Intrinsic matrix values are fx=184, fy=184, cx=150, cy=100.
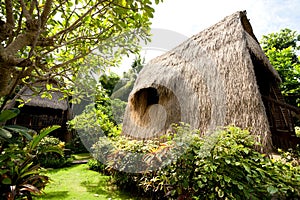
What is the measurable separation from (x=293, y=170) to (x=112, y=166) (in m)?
3.62

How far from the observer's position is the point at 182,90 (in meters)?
4.67

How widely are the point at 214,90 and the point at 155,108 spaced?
209cm

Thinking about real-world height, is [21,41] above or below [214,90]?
below

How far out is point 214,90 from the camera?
4.00m

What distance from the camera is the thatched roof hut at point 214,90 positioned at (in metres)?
3.46

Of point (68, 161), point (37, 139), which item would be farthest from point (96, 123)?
point (37, 139)

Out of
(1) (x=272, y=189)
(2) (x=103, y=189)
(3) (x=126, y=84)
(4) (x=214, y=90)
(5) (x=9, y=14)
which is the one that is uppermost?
(3) (x=126, y=84)

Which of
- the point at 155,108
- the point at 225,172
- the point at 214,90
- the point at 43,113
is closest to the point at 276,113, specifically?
the point at 214,90

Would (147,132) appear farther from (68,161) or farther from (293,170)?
(68,161)

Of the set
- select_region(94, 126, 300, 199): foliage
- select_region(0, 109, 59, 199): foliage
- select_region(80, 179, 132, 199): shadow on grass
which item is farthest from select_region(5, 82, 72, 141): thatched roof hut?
select_region(94, 126, 300, 199): foliage

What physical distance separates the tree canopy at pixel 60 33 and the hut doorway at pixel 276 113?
4397mm

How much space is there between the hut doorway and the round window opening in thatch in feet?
9.06

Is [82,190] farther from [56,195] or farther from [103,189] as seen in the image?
[56,195]

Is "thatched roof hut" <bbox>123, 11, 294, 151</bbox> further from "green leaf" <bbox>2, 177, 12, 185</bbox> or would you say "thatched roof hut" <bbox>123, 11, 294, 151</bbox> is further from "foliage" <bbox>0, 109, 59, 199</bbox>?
"green leaf" <bbox>2, 177, 12, 185</bbox>
